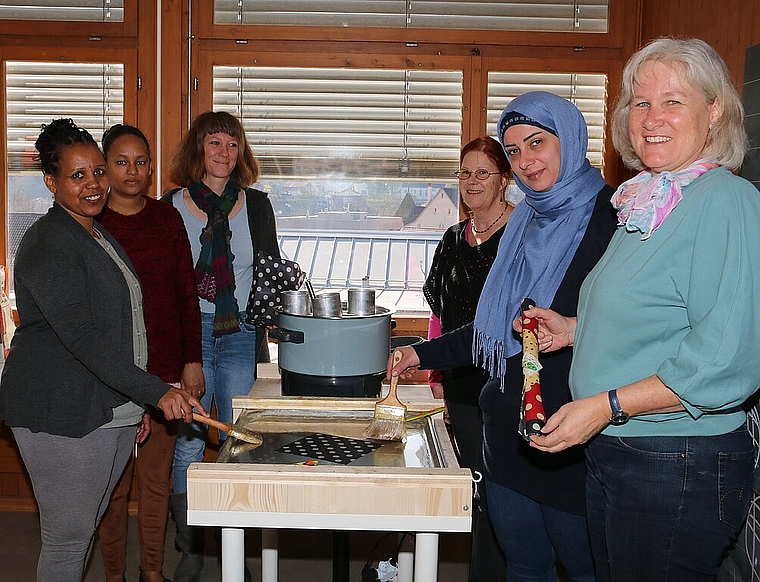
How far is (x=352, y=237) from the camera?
3672 millimetres

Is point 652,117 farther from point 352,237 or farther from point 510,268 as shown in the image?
point 352,237

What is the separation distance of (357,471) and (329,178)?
2.20 m

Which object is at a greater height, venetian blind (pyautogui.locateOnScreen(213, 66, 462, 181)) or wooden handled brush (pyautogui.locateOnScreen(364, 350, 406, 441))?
venetian blind (pyautogui.locateOnScreen(213, 66, 462, 181))

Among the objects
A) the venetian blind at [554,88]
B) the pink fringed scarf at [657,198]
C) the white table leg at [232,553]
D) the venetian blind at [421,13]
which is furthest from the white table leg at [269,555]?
the venetian blind at [421,13]

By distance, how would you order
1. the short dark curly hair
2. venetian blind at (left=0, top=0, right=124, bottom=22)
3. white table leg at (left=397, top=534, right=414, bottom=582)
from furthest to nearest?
venetian blind at (left=0, top=0, right=124, bottom=22) < white table leg at (left=397, top=534, right=414, bottom=582) < the short dark curly hair

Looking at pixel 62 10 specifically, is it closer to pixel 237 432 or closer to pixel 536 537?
pixel 237 432

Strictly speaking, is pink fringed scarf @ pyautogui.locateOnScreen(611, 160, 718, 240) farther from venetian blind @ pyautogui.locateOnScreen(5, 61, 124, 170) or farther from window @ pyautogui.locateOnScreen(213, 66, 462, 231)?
venetian blind @ pyautogui.locateOnScreen(5, 61, 124, 170)

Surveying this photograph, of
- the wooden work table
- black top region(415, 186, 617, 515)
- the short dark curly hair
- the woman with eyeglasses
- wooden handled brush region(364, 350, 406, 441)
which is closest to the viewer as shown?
the wooden work table

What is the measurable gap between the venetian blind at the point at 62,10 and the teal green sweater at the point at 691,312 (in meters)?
2.79

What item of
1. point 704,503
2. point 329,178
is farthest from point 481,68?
point 704,503

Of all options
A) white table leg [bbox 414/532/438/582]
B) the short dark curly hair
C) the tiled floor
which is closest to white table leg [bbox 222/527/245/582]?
white table leg [bbox 414/532/438/582]

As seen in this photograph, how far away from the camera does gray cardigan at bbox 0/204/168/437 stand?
2.02 metres

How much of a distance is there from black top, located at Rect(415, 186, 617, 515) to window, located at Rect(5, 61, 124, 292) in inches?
93.8

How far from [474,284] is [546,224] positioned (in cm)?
83
